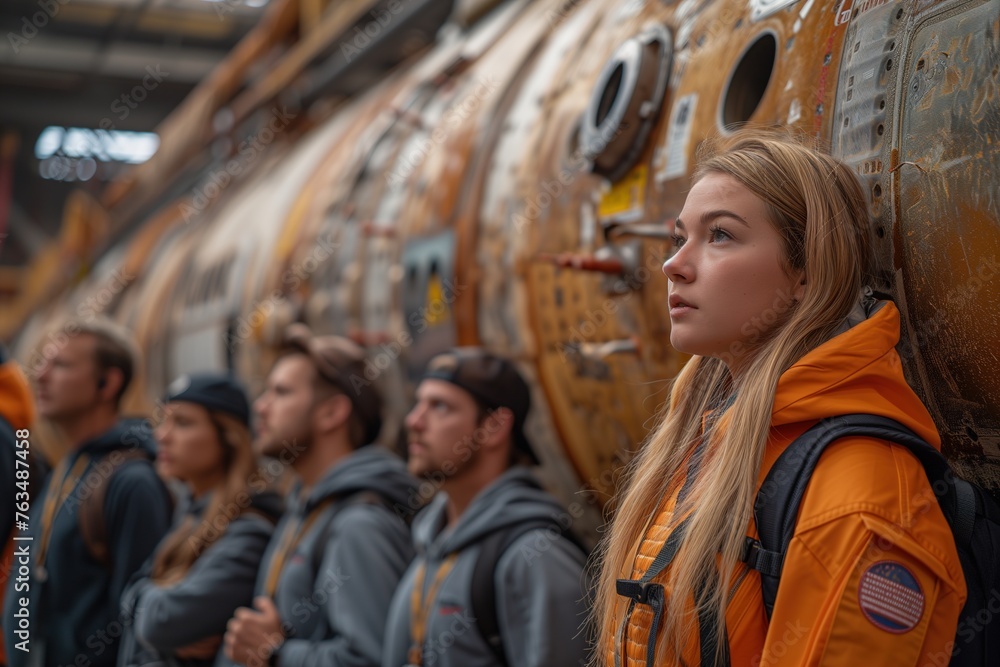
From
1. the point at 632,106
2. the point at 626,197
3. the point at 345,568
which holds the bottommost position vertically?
the point at 345,568

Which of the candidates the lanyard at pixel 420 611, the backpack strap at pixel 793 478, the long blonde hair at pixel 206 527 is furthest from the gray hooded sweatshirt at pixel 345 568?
the backpack strap at pixel 793 478

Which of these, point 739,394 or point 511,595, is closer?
point 739,394

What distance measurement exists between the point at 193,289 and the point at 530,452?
182 inches

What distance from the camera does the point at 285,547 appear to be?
2.96 metres

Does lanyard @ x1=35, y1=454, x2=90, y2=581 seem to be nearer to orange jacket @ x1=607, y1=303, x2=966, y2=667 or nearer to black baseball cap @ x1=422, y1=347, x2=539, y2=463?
black baseball cap @ x1=422, y1=347, x2=539, y2=463

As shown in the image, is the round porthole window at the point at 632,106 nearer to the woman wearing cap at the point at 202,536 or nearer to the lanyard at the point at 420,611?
the lanyard at the point at 420,611

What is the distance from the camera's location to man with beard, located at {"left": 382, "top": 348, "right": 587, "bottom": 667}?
2.20 meters

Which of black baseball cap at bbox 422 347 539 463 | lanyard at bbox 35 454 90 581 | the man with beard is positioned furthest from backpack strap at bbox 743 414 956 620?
lanyard at bbox 35 454 90 581

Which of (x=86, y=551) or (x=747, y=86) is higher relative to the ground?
(x=747, y=86)

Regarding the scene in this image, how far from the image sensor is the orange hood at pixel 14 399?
10.4ft

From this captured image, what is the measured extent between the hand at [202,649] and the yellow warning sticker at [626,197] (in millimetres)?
1679

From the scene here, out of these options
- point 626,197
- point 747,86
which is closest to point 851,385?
point 747,86

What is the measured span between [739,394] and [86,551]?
8.96 ft

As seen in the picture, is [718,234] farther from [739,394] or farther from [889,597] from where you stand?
[889,597]
